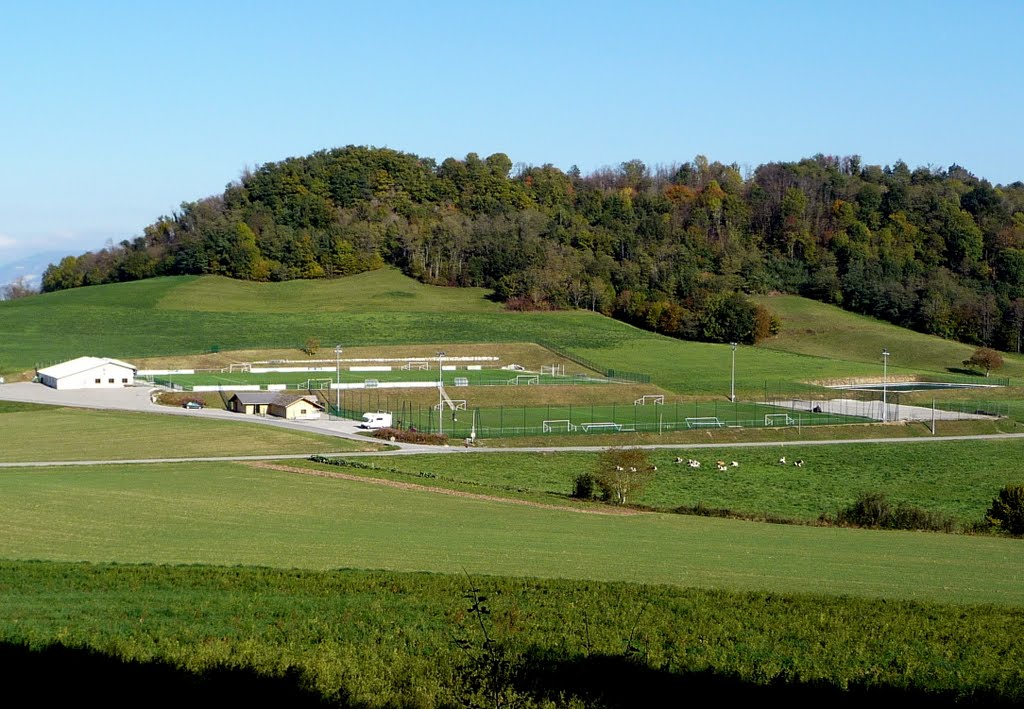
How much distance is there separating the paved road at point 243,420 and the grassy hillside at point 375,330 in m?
14.3

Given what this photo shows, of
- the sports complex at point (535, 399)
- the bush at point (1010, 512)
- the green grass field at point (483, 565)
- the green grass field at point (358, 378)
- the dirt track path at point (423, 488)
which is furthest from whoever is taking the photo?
the green grass field at point (358, 378)

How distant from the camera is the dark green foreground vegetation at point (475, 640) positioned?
10656 millimetres

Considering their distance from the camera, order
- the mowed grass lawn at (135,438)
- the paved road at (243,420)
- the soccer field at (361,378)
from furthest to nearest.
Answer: the soccer field at (361,378)
the mowed grass lawn at (135,438)
the paved road at (243,420)

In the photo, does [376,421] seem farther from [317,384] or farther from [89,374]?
[89,374]

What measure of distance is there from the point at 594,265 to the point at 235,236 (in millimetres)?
43928

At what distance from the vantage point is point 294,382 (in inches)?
3071

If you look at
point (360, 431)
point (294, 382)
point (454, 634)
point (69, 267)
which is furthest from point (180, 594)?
point (69, 267)

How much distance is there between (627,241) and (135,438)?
100156mm

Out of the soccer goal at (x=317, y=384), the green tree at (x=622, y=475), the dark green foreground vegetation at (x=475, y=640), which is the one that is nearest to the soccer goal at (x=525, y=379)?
the soccer goal at (x=317, y=384)

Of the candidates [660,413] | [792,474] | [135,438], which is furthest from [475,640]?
[660,413]

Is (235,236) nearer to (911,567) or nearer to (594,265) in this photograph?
(594,265)

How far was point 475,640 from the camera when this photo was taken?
504 inches

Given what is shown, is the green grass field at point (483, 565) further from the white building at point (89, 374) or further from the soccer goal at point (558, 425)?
the white building at point (89, 374)

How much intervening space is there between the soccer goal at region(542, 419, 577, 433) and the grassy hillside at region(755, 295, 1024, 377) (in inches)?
1879
